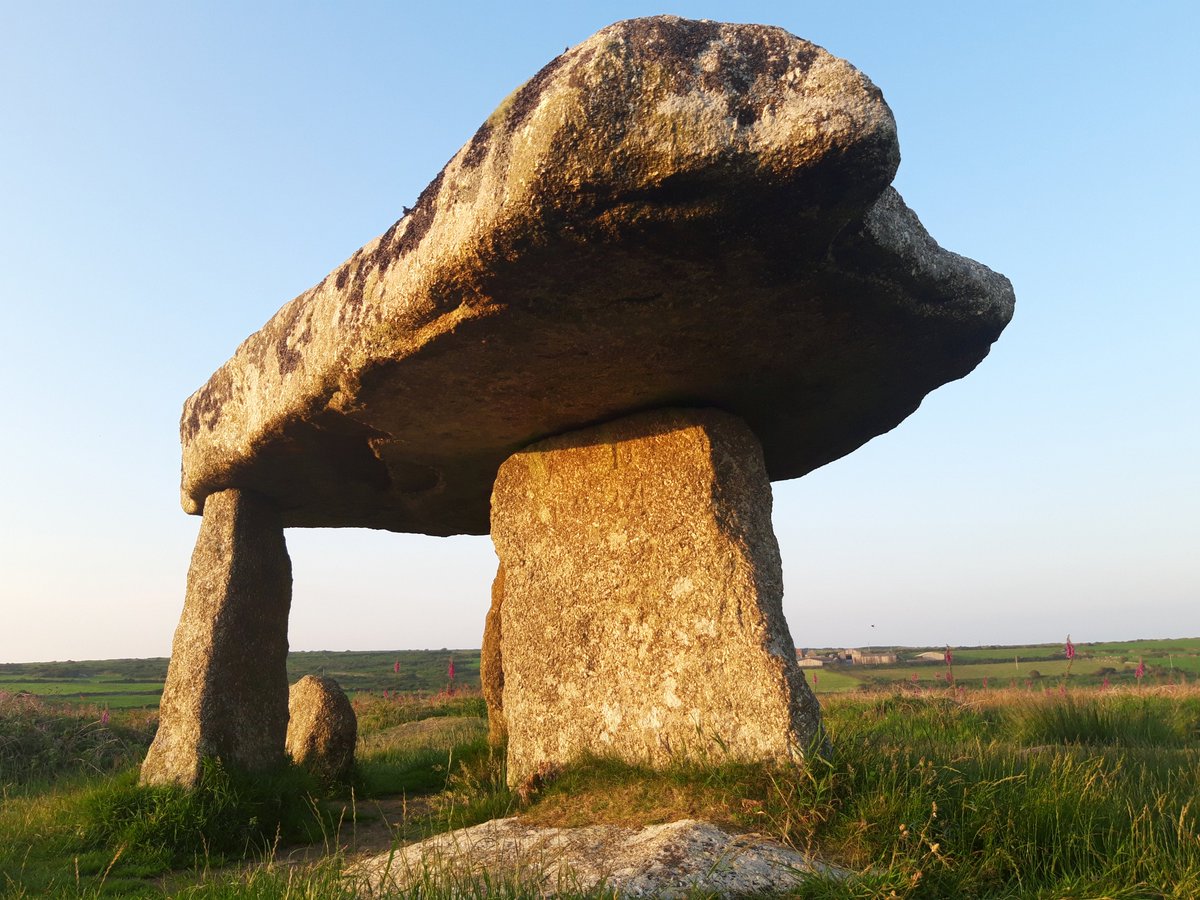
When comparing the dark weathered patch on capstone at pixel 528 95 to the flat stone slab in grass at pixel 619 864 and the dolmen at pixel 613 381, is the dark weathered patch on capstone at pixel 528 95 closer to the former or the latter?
the dolmen at pixel 613 381

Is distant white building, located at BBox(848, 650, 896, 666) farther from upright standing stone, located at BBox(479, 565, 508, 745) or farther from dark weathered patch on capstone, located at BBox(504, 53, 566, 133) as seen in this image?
dark weathered patch on capstone, located at BBox(504, 53, 566, 133)

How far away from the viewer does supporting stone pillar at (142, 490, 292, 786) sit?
645 centimetres

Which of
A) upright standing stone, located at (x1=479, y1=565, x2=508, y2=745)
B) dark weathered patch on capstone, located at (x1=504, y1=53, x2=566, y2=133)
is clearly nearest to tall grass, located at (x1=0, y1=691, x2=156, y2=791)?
upright standing stone, located at (x1=479, y1=565, x2=508, y2=745)

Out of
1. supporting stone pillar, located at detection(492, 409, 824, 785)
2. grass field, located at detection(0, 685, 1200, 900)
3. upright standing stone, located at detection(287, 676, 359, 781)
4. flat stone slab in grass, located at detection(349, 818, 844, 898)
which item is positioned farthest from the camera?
upright standing stone, located at detection(287, 676, 359, 781)

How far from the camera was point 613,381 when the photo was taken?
5.21m

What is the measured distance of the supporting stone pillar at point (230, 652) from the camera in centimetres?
645

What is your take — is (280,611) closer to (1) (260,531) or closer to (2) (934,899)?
(1) (260,531)

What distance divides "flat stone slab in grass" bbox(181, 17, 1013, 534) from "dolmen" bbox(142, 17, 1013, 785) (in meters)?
0.02

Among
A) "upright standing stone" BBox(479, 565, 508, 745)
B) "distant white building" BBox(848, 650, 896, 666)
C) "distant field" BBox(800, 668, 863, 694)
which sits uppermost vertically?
"upright standing stone" BBox(479, 565, 508, 745)

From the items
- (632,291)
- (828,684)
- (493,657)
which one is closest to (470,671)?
(828,684)

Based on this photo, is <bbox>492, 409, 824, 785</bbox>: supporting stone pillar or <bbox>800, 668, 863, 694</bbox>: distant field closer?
<bbox>492, 409, 824, 785</bbox>: supporting stone pillar

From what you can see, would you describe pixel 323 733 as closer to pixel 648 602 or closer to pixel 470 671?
pixel 648 602

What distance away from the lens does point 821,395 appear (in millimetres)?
5754

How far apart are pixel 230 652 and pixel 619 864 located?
436 centimetres
